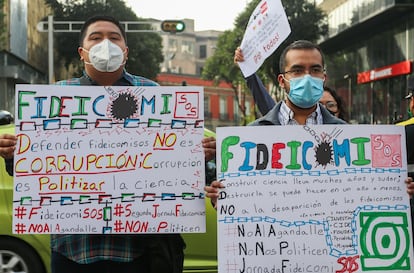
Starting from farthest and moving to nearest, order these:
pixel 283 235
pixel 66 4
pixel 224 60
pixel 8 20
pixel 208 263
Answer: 1. pixel 224 60
2. pixel 66 4
3. pixel 8 20
4. pixel 208 263
5. pixel 283 235

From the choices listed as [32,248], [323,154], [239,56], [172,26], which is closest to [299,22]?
[172,26]

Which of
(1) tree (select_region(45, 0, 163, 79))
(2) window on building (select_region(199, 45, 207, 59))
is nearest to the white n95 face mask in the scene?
(1) tree (select_region(45, 0, 163, 79))

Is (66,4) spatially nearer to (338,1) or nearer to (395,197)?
(338,1)

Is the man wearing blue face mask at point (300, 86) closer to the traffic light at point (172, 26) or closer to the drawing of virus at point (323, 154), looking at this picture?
the drawing of virus at point (323, 154)

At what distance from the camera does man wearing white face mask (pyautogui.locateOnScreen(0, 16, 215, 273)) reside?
2926 mm

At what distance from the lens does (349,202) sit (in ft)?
9.57

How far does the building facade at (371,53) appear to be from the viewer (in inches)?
1083

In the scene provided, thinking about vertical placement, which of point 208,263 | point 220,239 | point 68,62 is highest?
point 68,62

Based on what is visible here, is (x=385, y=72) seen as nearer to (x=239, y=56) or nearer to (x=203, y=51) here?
(x=239, y=56)

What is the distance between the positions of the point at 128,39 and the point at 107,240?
36230mm

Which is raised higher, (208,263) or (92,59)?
(92,59)

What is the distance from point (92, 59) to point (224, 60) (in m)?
42.6

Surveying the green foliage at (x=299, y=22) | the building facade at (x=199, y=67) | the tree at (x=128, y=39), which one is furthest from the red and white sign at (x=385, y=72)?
the building facade at (x=199, y=67)

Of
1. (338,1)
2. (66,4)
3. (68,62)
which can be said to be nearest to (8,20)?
(66,4)
